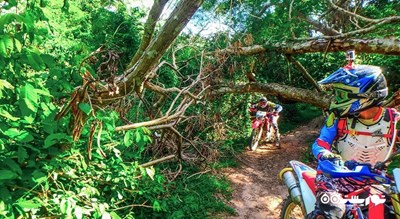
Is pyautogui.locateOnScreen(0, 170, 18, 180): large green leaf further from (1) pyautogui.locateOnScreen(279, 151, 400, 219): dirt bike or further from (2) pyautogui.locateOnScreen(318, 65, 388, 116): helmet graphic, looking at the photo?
(2) pyautogui.locateOnScreen(318, 65, 388, 116): helmet graphic

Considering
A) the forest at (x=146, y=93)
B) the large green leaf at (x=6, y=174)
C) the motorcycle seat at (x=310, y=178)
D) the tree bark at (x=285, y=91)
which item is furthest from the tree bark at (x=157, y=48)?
the tree bark at (x=285, y=91)

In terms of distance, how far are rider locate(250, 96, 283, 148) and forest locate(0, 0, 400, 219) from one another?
658 mm

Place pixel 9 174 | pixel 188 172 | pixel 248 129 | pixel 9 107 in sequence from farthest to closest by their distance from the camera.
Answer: pixel 248 129
pixel 188 172
pixel 9 107
pixel 9 174

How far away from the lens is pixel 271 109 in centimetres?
934

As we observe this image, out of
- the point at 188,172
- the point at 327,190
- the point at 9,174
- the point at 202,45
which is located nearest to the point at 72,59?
the point at 9,174

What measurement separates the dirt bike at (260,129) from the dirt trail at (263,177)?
0.81 ft

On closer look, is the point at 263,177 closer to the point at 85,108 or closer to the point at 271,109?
the point at 271,109

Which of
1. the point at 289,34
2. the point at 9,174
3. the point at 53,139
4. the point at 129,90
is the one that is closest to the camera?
the point at 9,174

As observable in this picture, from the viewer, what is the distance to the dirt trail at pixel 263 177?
5.36 metres

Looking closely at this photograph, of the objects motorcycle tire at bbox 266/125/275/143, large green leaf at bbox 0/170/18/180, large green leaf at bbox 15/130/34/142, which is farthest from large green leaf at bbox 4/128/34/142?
motorcycle tire at bbox 266/125/275/143

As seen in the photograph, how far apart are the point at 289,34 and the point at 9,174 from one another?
613cm

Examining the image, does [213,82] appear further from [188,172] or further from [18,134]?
[18,134]

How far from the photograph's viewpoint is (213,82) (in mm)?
7633

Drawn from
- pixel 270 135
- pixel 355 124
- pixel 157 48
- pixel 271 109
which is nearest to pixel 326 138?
pixel 355 124
